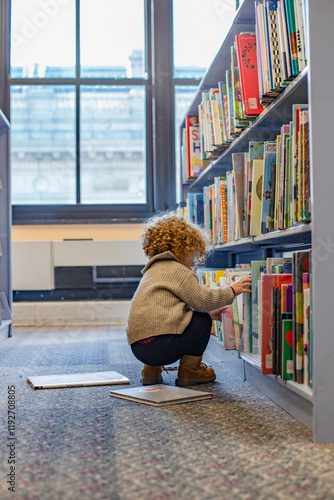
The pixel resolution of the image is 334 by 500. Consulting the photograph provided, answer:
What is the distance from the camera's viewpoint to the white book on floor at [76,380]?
1.69 metres

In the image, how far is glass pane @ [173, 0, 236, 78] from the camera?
161 inches

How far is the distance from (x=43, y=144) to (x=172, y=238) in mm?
2596

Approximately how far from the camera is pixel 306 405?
120cm

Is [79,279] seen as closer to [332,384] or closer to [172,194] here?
[172,194]

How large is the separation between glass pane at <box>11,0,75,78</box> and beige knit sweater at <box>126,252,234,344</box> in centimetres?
290

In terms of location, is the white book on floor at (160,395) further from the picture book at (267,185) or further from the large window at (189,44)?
the large window at (189,44)

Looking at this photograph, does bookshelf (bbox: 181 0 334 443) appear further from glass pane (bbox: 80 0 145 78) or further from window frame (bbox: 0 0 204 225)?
glass pane (bbox: 80 0 145 78)

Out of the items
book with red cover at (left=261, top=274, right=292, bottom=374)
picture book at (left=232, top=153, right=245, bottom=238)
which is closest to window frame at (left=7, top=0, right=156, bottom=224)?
picture book at (left=232, top=153, right=245, bottom=238)

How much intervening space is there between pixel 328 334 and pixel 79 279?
9.73ft

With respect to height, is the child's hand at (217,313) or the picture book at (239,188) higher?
the picture book at (239,188)

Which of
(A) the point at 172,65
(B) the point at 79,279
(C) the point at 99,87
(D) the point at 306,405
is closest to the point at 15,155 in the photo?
(C) the point at 99,87

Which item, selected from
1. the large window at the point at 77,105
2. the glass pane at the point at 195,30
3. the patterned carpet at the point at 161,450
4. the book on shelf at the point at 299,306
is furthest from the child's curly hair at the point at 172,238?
the glass pane at the point at 195,30

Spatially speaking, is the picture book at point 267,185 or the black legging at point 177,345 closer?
the picture book at point 267,185

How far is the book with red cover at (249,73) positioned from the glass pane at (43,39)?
8.56ft
